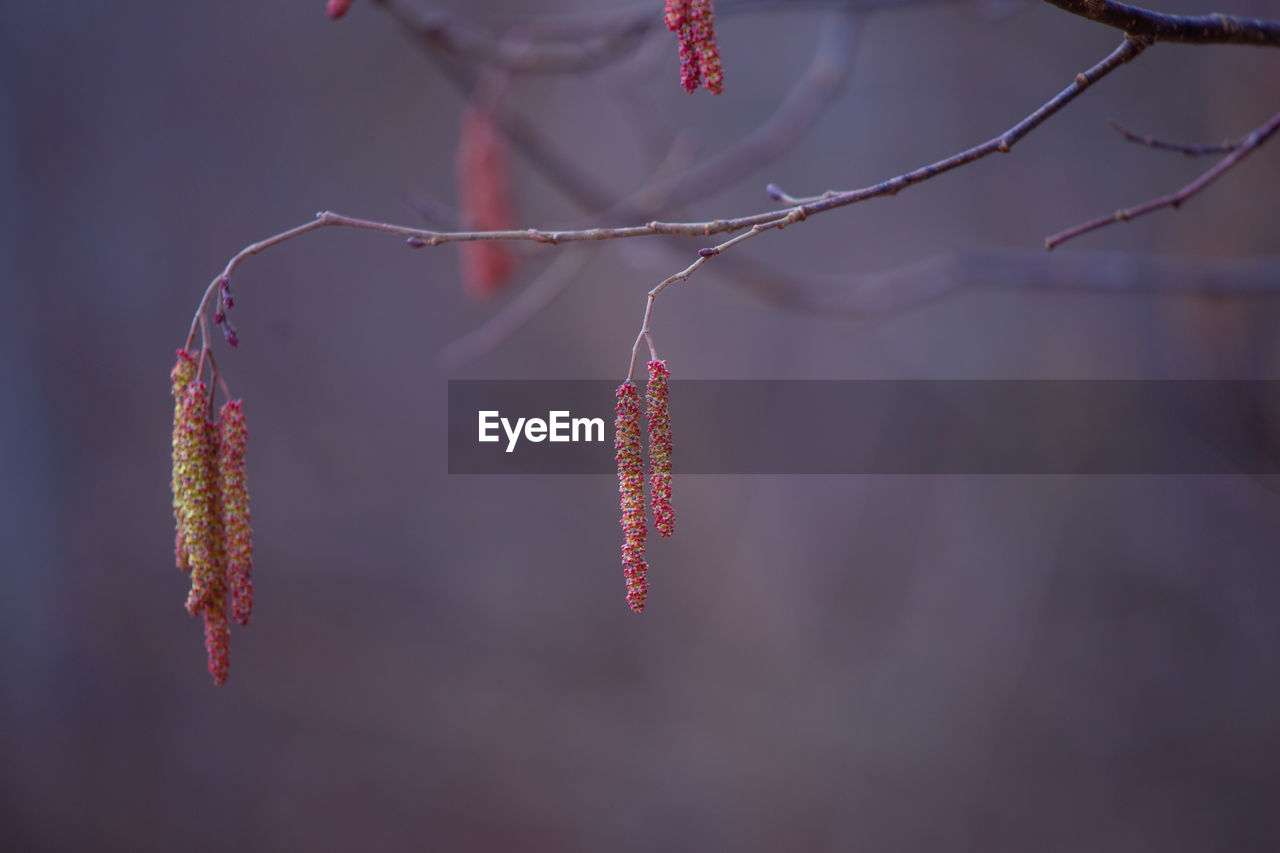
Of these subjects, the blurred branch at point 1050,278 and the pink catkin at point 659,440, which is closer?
the pink catkin at point 659,440

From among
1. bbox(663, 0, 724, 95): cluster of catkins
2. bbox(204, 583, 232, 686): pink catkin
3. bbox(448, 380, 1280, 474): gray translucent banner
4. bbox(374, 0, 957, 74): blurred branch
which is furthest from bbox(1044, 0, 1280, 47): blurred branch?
bbox(448, 380, 1280, 474): gray translucent banner

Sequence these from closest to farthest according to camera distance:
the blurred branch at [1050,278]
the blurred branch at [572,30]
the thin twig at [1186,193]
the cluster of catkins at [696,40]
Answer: the cluster of catkins at [696,40]
the thin twig at [1186,193]
the blurred branch at [572,30]
the blurred branch at [1050,278]

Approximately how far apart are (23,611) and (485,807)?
1086 mm

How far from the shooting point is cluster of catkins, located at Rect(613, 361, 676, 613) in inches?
22.4

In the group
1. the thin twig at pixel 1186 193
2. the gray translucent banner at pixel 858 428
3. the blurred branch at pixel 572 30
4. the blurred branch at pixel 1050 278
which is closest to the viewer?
the thin twig at pixel 1186 193

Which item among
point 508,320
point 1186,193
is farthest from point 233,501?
point 508,320

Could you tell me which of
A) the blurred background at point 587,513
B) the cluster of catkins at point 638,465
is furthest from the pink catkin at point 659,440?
the blurred background at point 587,513

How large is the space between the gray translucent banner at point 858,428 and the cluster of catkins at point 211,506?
1.29m

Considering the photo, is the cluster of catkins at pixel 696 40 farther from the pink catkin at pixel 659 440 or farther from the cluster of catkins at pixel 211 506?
the cluster of catkins at pixel 211 506

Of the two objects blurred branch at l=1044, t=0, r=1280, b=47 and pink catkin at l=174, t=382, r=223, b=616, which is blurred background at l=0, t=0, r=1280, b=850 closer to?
blurred branch at l=1044, t=0, r=1280, b=47

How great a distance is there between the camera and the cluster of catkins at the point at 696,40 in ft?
1.65

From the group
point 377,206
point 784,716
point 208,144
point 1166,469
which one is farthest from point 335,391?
point 1166,469

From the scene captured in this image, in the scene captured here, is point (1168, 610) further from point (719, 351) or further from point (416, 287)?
point (416, 287)

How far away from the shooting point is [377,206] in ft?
6.41
